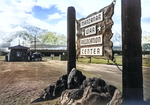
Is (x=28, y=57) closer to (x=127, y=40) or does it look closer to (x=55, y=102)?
(x=55, y=102)

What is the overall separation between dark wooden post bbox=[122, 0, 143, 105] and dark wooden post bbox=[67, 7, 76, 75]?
2.16m

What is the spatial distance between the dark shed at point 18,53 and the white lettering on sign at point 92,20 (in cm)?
1578

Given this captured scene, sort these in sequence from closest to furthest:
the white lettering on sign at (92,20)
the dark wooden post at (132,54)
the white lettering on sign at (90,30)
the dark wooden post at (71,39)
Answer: the dark wooden post at (132,54) → the white lettering on sign at (92,20) → the white lettering on sign at (90,30) → the dark wooden post at (71,39)

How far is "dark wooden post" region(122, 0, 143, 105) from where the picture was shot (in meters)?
2.26

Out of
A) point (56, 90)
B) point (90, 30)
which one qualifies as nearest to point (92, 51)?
point (90, 30)

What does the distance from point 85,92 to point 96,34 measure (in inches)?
67.2

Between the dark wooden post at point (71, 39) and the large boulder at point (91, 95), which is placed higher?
the dark wooden post at point (71, 39)

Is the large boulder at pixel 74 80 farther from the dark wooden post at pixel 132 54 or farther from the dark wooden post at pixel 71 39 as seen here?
the dark wooden post at pixel 132 54

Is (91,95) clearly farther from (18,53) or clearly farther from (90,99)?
(18,53)

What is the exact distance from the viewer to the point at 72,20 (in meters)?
4.28

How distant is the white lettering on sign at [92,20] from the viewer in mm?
3604

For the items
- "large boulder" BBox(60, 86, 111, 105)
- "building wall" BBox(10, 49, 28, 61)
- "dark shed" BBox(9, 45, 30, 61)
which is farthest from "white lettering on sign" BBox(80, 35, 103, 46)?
"building wall" BBox(10, 49, 28, 61)

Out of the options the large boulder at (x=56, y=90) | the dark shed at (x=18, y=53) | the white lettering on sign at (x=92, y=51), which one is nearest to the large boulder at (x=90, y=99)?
the large boulder at (x=56, y=90)

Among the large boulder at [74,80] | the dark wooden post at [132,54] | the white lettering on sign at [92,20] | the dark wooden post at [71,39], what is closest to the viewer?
the dark wooden post at [132,54]
